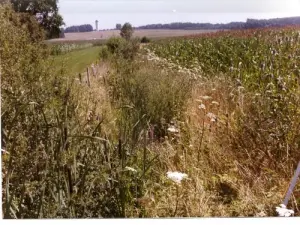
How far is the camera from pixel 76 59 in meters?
2.19

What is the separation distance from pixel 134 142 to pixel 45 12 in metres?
0.78

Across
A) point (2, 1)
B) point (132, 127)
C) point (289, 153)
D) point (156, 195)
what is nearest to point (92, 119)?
point (132, 127)

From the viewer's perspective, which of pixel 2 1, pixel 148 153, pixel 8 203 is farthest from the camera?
pixel 148 153

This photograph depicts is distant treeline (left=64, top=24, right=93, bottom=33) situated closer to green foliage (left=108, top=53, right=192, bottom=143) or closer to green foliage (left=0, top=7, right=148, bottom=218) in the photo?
green foliage (left=0, top=7, right=148, bottom=218)

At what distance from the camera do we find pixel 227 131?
2174mm

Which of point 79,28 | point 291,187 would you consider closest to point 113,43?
point 79,28

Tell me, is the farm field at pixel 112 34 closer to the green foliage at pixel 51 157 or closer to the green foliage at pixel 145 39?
the green foliage at pixel 145 39

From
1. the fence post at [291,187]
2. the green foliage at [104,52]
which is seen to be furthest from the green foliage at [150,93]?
the fence post at [291,187]

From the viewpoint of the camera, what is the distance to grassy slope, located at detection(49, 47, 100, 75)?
6.86ft

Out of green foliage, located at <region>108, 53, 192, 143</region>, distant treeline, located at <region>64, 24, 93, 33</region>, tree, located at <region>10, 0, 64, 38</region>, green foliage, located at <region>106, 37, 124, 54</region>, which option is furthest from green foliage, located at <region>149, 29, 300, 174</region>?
tree, located at <region>10, 0, 64, 38</region>

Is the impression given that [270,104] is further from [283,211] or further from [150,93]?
[150,93]

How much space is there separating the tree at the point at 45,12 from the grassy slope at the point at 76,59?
6.6 inches
